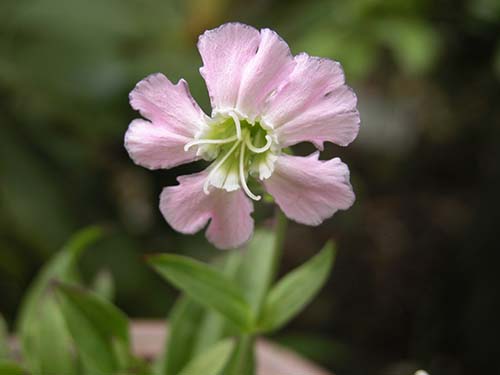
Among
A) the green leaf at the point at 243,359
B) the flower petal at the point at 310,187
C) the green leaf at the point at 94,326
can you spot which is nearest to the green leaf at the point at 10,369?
the green leaf at the point at 94,326

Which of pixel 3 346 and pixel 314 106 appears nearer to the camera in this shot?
pixel 314 106

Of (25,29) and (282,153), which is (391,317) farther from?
(282,153)

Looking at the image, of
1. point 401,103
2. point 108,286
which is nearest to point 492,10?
point 401,103

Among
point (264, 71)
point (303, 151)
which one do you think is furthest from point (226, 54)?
point (303, 151)

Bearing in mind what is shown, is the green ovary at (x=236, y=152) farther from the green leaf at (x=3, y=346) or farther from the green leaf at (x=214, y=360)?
the green leaf at (x=3, y=346)

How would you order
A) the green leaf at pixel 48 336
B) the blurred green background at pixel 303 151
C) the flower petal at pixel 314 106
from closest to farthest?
1. the flower petal at pixel 314 106
2. the green leaf at pixel 48 336
3. the blurred green background at pixel 303 151

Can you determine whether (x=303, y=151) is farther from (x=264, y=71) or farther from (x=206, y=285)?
(x=264, y=71)
